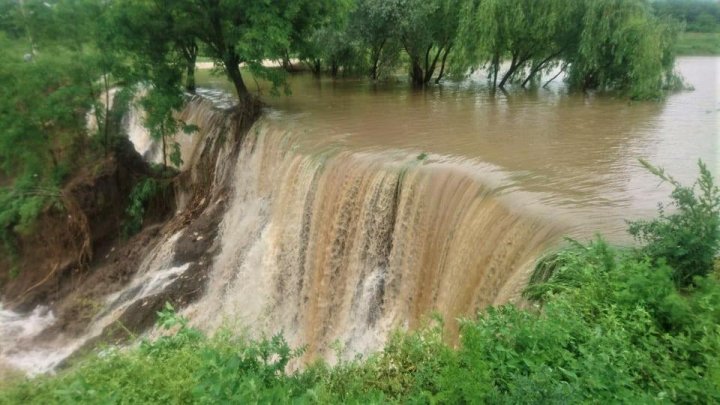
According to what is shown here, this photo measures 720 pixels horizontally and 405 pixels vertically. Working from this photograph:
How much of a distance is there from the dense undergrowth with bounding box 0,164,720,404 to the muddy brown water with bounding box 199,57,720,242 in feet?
3.80

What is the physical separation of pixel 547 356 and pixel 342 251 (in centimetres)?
542

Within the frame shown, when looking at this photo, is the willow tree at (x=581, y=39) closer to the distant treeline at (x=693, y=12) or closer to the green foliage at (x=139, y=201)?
the distant treeline at (x=693, y=12)

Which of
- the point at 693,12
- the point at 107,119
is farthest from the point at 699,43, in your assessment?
the point at 107,119

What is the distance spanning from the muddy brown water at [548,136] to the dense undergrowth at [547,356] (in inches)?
45.6

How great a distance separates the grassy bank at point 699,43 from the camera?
16.0 m

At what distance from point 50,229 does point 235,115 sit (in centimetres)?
559

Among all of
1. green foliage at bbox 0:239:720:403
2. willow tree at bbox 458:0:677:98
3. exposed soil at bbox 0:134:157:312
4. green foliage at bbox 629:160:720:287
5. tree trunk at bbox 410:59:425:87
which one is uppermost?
willow tree at bbox 458:0:677:98

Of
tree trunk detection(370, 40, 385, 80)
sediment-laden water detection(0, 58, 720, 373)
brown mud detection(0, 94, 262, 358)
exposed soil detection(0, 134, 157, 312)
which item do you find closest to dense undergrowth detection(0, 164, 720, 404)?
sediment-laden water detection(0, 58, 720, 373)

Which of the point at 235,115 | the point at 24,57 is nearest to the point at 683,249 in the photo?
the point at 235,115

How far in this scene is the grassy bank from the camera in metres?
16.0

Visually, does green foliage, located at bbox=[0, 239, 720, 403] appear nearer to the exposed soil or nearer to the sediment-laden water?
the sediment-laden water

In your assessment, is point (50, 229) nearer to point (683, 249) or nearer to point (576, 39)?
point (683, 249)

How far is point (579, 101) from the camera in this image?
14508 mm

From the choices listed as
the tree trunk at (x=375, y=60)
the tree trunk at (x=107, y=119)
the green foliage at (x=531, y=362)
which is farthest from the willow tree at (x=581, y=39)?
the green foliage at (x=531, y=362)
